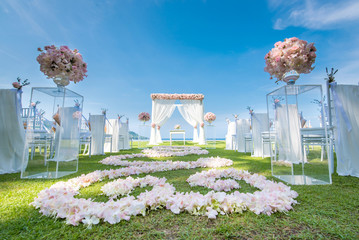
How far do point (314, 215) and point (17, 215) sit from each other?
8.47ft

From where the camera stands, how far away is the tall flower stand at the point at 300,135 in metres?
2.66

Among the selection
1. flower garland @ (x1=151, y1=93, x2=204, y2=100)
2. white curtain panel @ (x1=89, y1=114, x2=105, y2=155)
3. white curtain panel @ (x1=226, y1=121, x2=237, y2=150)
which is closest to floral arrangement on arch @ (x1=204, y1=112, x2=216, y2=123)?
flower garland @ (x1=151, y1=93, x2=204, y2=100)

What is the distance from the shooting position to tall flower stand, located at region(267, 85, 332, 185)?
2660mm

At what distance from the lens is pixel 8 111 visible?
11.9ft

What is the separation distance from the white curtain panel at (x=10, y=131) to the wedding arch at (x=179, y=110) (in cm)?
1043

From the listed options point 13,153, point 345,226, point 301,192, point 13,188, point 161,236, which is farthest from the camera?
point 13,153

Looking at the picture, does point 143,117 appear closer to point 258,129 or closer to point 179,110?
point 179,110

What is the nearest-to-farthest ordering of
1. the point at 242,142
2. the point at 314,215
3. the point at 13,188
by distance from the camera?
the point at 314,215, the point at 13,188, the point at 242,142

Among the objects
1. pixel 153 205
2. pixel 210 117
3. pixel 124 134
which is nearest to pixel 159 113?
pixel 210 117

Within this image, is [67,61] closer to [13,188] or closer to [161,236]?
[13,188]

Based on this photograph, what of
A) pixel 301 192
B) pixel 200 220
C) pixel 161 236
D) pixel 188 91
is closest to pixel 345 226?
pixel 301 192

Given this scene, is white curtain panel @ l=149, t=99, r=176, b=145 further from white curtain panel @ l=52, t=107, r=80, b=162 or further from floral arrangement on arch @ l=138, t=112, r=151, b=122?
white curtain panel @ l=52, t=107, r=80, b=162

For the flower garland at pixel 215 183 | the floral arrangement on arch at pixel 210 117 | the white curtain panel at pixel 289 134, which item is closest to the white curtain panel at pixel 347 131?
the white curtain panel at pixel 289 134

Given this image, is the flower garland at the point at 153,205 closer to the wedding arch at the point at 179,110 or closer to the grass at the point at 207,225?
the grass at the point at 207,225
